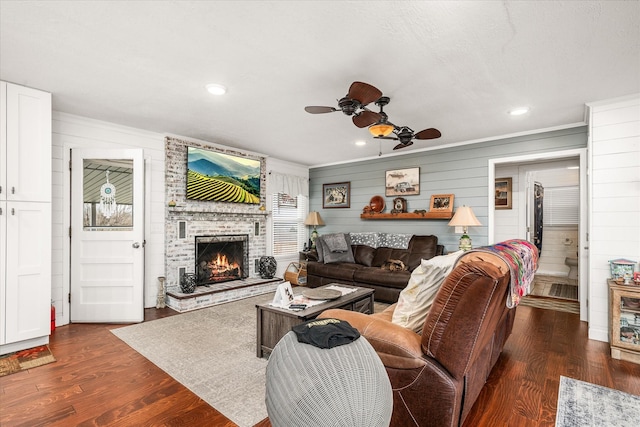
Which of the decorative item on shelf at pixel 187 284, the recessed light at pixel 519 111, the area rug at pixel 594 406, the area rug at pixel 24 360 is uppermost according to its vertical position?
the recessed light at pixel 519 111

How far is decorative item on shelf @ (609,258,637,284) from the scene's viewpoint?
304 cm

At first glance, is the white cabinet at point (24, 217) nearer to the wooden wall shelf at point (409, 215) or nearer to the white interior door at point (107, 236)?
the white interior door at point (107, 236)

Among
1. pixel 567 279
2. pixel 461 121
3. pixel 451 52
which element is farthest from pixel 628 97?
pixel 567 279

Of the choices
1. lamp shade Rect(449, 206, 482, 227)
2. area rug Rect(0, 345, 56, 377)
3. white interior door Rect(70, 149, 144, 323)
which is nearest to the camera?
area rug Rect(0, 345, 56, 377)

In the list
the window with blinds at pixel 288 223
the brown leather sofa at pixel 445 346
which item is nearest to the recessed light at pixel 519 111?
the brown leather sofa at pixel 445 346

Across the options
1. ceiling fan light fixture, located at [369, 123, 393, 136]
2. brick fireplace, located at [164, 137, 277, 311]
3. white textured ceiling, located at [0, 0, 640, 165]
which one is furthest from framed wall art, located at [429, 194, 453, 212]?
brick fireplace, located at [164, 137, 277, 311]

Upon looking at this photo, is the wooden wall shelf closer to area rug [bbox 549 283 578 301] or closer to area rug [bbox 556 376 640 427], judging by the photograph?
area rug [bbox 549 283 578 301]

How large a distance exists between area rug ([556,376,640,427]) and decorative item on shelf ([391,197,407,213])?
11.4 feet

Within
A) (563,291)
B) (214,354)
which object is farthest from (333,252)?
(563,291)

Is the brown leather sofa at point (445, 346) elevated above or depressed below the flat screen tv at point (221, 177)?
below

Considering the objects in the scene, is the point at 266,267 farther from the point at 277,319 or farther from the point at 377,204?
the point at 277,319

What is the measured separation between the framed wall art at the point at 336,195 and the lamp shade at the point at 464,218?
232cm

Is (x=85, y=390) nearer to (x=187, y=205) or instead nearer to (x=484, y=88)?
(x=187, y=205)

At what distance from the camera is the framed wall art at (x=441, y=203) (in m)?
5.08
